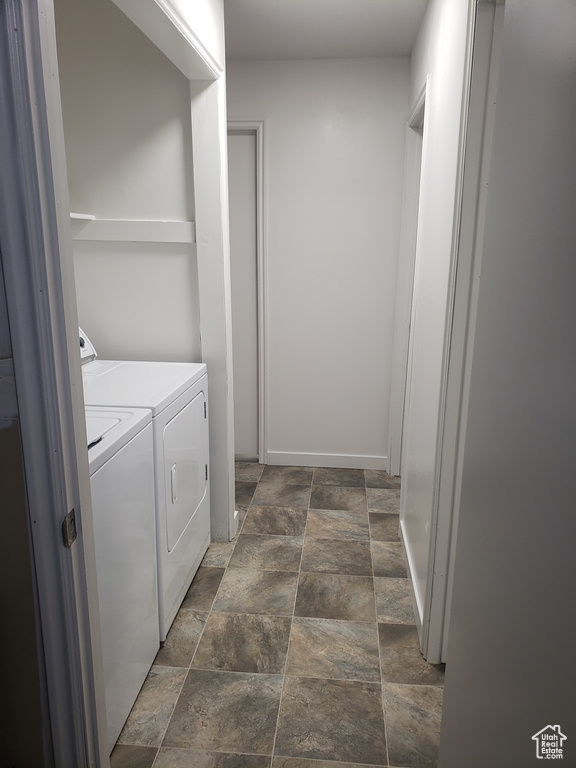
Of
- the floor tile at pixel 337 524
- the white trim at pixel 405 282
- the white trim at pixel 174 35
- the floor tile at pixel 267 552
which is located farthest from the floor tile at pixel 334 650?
the white trim at pixel 174 35

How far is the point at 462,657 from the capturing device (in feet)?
3.53

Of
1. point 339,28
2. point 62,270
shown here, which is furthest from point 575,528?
point 339,28

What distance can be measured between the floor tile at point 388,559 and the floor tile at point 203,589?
73 cm

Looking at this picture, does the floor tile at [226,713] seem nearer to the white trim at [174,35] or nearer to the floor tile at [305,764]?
the floor tile at [305,764]

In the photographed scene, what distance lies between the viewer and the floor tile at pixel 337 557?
8.38 feet

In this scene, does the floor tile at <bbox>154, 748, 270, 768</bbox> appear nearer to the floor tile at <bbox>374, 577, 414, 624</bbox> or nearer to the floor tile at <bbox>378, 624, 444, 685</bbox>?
the floor tile at <bbox>378, 624, 444, 685</bbox>

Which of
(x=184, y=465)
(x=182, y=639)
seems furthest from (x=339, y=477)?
(x=182, y=639)

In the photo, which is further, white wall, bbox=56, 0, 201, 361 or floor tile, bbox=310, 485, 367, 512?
floor tile, bbox=310, 485, 367, 512

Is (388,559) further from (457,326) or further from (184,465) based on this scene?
(457,326)

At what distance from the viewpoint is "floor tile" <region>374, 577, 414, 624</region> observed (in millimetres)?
2215

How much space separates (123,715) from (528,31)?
76.2 inches

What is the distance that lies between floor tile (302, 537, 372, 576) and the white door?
1179mm

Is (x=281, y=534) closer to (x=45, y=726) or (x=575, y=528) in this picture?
(x=45, y=726)

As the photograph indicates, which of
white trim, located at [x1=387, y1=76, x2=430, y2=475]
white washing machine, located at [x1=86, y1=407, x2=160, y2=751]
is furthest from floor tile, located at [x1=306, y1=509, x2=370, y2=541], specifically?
white washing machine, located at [x1=86, y1=407, x2=160, y2=751]
